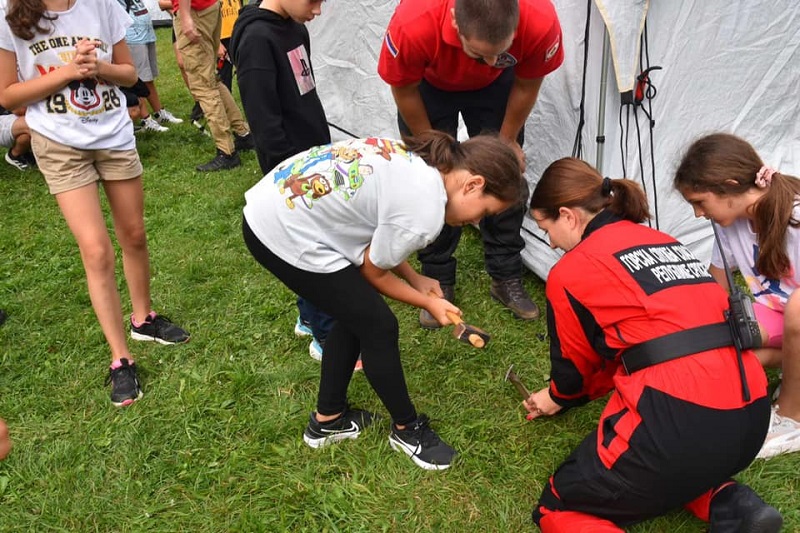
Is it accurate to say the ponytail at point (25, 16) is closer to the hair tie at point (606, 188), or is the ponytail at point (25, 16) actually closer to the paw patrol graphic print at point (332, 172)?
the paw patrol graphic print at point (332, 172)

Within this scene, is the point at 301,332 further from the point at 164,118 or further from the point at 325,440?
the point at 164,118

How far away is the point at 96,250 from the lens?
231cm

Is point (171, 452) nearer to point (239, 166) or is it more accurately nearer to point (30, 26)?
point (30, 26)

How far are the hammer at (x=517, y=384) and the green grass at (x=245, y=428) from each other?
5 centimetres

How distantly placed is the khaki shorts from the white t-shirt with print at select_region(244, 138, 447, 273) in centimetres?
83

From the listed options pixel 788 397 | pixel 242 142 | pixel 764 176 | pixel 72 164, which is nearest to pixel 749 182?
pixel 764 176

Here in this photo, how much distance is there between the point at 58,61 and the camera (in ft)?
7.02

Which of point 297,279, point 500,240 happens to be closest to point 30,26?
point 297,279

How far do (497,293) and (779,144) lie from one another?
1668 millimetres

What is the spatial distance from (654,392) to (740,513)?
42cm

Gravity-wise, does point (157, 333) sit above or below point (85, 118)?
below

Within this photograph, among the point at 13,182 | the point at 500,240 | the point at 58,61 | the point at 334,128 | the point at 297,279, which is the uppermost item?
the point at 58,61

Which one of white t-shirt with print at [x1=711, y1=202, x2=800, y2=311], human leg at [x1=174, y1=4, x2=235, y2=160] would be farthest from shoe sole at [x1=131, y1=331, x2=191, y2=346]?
human leg at [x1=174, y1=4, x2=235, y2=160]

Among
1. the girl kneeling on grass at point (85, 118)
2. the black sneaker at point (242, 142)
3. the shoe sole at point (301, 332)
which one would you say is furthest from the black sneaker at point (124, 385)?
the black sneaker at point (242, 142)
